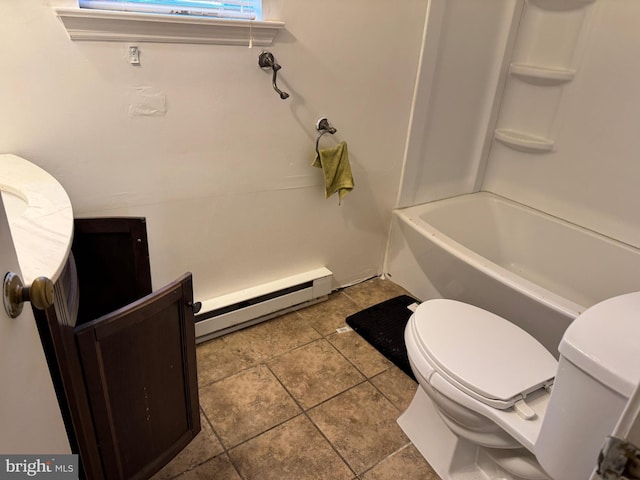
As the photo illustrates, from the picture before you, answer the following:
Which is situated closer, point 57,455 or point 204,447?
point 57,455

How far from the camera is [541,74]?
220cm

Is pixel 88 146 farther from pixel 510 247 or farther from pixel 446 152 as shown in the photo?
pixel 510 247

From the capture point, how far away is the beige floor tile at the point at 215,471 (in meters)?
1.43

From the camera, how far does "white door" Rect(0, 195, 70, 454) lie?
0.61m

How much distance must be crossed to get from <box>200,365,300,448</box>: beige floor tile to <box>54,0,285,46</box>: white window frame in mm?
1284

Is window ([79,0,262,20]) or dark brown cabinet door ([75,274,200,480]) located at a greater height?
window ([79,0,262,20])

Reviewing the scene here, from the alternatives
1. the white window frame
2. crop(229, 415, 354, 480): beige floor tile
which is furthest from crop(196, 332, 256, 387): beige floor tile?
the white window frame

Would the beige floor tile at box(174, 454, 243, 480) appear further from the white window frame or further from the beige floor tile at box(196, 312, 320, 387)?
the white window frame

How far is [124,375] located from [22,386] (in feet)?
1.17

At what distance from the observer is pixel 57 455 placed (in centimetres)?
83

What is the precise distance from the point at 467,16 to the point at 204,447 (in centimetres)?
212

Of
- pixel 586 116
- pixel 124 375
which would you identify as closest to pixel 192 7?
pixel 124 375

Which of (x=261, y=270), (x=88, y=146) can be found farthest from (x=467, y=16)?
(x=88, y=146)

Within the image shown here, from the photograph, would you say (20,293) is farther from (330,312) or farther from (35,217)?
(330,312)
